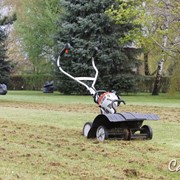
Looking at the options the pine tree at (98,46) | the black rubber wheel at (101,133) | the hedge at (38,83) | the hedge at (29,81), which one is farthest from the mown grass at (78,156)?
the hedge at (29,81)

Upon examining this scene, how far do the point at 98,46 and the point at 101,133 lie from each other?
22756mm

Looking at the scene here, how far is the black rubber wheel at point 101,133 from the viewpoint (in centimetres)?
753

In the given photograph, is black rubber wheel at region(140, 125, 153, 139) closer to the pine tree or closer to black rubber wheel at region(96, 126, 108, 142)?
black rubber wheel at region(96, 126, 108, 142)

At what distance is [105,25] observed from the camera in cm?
3045

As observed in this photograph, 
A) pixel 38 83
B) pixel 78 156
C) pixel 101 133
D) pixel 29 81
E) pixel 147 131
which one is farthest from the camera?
pixel 29 81

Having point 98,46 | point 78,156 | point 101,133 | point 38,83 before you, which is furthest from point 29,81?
point 78,156

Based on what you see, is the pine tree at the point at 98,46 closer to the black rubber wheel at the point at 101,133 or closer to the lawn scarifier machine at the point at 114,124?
the lawn scarifier machine at the point at 114,124

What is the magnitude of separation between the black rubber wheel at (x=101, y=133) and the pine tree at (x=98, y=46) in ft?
72.4

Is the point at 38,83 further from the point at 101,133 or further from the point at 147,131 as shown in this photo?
the point at 101,133

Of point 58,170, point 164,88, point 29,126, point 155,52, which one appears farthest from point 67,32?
point 58,170

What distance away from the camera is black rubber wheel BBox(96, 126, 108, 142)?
24.7 feet

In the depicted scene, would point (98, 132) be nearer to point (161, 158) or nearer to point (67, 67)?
point (161, 158)

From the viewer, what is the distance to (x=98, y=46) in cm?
3009

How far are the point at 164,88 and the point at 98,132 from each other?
30491 mm
